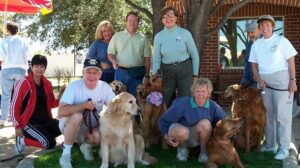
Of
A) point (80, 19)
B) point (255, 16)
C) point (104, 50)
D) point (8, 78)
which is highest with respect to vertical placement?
point (80, 19)

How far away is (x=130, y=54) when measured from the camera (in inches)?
287

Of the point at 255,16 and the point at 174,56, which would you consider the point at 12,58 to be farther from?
the point at 255,16

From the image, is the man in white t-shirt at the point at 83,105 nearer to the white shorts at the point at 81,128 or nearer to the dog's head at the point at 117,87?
the white shorts at the point at 81,128

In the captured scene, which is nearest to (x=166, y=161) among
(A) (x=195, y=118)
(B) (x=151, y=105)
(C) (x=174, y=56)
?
(A) (x=195, y=118)

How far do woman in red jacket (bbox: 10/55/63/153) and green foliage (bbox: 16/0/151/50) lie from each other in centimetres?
1542

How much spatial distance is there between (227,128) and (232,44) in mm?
7253

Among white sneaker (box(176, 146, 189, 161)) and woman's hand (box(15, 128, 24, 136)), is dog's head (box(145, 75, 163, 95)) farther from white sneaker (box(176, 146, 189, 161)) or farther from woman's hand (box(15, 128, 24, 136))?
woman's hand (box(15, 128, 24, 136))

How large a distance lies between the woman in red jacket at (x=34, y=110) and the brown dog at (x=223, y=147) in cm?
246

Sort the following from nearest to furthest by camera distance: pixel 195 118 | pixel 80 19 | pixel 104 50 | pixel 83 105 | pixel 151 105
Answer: pixel 83 105 → pixel 195 118 → pixel 151 105 → pixel 104 50 → pixel 80 19

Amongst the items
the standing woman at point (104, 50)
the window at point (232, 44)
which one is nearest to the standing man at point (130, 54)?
the standing woman at point (104, 50)

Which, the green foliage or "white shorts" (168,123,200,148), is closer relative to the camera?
"white shorts" (168,123,200,148)

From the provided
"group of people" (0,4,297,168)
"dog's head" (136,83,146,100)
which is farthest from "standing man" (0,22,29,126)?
"dog's head" (136,83,146,100)

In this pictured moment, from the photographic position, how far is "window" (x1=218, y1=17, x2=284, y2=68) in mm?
12445

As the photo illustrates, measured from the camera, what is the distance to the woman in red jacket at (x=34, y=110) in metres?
6.51
